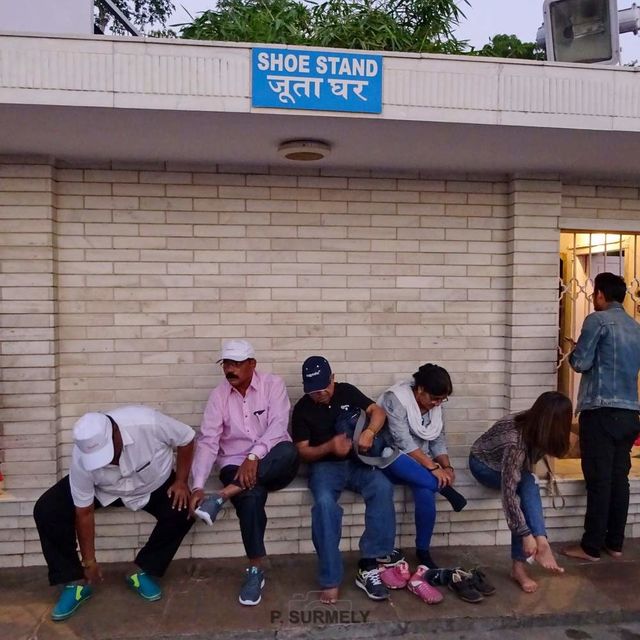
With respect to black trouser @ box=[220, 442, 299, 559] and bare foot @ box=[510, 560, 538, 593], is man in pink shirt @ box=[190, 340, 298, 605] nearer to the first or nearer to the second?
black trouser @ box=[220, 442, 299, 559]

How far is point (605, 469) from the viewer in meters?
4.17

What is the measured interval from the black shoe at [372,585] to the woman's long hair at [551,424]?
1.20 meters

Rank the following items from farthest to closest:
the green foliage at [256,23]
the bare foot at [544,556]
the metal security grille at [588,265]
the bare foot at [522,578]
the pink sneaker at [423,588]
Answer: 1. the green foliage at [256,23]
2. the metal security grille at [588,265]
3. the bare foot at [522,578]
4. the pink sneaker at [423,588]
5. the bare foot at [544,556]

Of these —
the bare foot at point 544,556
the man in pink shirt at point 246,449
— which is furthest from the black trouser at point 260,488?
the bare foot at point 544,556

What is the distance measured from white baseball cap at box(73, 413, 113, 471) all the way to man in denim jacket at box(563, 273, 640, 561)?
9.55 feet

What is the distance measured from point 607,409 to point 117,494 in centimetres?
306

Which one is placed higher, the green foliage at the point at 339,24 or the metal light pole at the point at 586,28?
the green foliage at the point at 339,24

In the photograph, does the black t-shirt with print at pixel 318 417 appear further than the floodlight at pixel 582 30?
No

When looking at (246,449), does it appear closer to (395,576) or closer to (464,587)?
(395,576)

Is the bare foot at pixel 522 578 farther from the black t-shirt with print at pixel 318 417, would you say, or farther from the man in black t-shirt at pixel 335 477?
the black t-shirt with print at pixel 318 417

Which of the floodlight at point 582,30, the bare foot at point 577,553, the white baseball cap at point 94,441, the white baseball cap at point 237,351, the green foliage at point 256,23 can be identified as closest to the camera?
the white baseball cap at point 94,441

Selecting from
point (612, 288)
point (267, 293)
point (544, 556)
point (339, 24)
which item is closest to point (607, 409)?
point (612, 288)

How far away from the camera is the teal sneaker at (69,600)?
11.4ft

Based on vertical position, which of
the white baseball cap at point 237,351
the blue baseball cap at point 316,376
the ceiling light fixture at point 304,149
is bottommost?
the blue baseball cap at point 316,376
